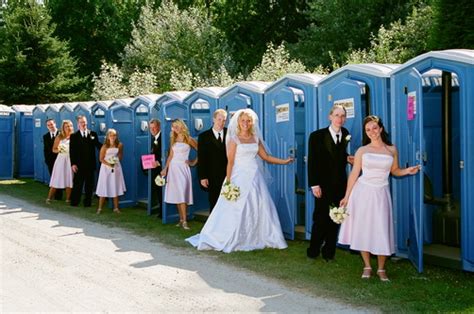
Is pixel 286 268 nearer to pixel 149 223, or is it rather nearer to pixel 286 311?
pixel 286 311

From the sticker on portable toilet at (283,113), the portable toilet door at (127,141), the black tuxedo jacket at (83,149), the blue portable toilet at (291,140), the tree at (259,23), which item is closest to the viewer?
the blue portable toilet at (291,140)

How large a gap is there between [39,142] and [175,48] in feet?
40.9

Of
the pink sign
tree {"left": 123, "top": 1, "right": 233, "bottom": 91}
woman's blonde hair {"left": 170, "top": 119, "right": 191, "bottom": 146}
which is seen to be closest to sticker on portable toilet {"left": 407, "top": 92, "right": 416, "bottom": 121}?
woman's blonde hair {"left": 170, "top": 119, "right": 191, "bottom": 146}

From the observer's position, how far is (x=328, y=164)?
772cm

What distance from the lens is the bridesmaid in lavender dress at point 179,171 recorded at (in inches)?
416

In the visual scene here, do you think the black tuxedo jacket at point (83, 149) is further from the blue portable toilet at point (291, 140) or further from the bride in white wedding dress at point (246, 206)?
the bride in white wedding dress at point (246, 206)

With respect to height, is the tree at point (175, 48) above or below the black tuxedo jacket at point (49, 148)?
above

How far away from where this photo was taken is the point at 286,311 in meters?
5.76

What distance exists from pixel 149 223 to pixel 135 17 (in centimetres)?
3316

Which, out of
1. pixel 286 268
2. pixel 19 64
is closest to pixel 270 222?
pixel 286 268

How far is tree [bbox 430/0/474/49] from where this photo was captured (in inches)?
757

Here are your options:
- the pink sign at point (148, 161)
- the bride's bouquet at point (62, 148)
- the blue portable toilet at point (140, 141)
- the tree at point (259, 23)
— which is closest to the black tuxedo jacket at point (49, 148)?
the bride's bouquet at point (62, 148)

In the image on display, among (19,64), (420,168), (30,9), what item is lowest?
(420,168)

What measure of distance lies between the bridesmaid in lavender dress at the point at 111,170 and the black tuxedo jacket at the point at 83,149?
880 mm
